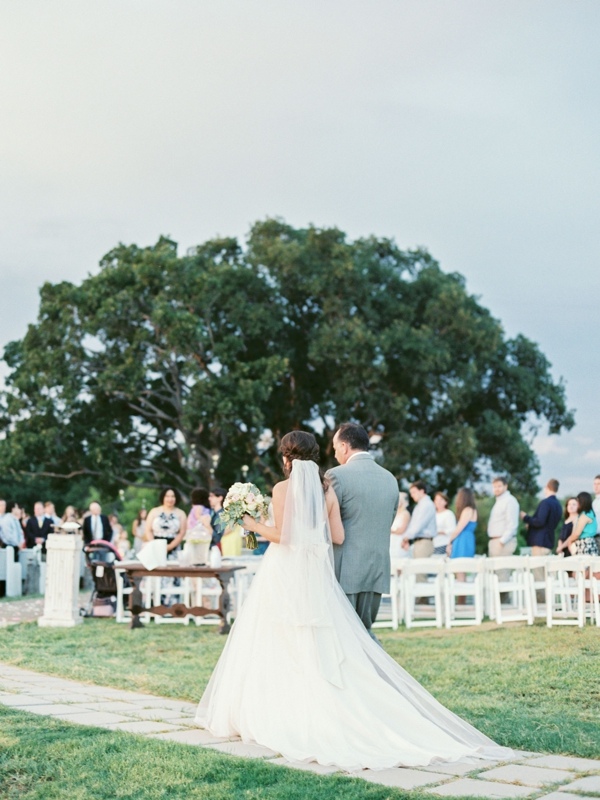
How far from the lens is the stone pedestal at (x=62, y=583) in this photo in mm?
13149

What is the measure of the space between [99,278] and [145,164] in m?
11.6

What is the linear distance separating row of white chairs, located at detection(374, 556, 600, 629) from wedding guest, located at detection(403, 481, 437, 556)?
1.62 feet

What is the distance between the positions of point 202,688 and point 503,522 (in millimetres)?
6360

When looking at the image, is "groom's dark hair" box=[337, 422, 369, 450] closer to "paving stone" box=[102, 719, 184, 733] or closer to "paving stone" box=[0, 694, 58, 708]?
"paving stone" box=[102, 719, 184, 733]

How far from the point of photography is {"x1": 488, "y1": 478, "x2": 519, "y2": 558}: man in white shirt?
1277 centimetres

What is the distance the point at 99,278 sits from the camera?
1133 inches

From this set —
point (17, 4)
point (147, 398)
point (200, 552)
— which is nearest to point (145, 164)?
point (17, 4)

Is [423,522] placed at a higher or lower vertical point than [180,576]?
higher

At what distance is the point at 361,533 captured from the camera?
19.3 ft

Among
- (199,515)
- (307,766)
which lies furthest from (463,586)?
(307,766)

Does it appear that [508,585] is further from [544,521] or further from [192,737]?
[192,737]

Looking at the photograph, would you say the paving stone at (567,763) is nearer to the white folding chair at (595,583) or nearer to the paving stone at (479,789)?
the paving stone at (479,789)

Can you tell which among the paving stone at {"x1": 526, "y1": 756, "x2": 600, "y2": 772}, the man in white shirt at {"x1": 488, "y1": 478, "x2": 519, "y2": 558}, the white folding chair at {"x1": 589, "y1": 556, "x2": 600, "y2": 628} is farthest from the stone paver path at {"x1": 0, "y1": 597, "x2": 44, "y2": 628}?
the paving stone at {"x1": 526, "y1": 756, "x2": 600, "y2": 772}

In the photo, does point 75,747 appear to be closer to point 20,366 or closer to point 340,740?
point 340,740
